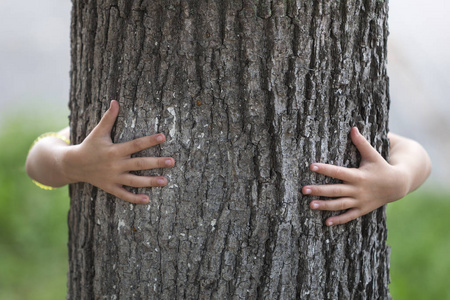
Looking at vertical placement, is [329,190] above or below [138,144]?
below

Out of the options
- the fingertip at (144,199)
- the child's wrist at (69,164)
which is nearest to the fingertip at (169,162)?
the fingertip at (144,199)

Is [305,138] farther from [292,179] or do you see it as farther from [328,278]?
[328,278]

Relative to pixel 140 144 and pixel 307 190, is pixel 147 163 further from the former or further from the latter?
pixel 307 190

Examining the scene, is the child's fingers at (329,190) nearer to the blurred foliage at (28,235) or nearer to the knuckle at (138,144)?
the knuckle at (138,144)

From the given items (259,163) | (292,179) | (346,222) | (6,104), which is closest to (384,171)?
(346,222)

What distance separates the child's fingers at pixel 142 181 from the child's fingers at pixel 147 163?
3 cm

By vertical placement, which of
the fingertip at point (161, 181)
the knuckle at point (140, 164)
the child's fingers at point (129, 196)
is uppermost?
the knuckle at point (140, 164)

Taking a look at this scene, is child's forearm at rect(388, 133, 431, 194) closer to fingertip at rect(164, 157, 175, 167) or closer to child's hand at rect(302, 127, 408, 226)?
child's hand at rect(302, 127, 408, 226)

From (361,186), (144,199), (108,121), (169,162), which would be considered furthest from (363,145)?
(108,121)

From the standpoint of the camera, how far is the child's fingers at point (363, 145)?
1.56 meters

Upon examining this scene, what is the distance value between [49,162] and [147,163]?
51cm

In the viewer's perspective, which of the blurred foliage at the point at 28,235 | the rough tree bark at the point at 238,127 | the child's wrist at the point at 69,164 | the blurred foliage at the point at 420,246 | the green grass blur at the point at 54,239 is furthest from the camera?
the blurred foliage at the point at 28,235

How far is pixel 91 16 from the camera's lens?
166 centimetres

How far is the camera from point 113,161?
5.06ft
